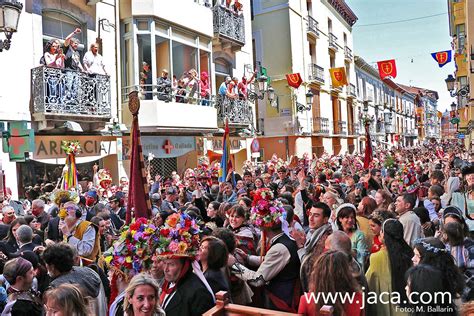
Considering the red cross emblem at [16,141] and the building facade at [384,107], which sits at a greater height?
the building facade at [384,107]

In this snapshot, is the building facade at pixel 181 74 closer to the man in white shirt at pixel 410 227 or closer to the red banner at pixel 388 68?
the red banner at pixel 388 68

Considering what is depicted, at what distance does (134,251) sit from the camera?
12.3 ft

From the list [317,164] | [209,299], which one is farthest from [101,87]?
[209,299]

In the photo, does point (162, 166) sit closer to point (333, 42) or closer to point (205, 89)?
point (205, 89)

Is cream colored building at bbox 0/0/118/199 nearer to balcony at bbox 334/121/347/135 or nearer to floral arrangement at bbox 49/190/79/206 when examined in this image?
floral arrangement at bbox 49/190/79/206

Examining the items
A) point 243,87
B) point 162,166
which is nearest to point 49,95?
point 162,166

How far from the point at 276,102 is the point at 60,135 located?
1428cm

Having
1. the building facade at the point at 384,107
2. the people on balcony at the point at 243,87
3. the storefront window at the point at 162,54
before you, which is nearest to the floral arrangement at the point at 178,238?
the storefront window at the point at 162,54

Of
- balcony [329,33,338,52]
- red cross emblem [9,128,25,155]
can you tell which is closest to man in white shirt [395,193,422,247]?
red cross emblem [9,128,25,155]

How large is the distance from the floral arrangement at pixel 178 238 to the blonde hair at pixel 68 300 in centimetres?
78

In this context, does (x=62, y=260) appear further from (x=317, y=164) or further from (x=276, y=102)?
(x=276, y=102)

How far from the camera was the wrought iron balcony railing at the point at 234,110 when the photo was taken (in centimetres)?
1700

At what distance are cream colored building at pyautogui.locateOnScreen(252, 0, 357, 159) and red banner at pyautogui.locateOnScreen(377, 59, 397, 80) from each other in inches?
192

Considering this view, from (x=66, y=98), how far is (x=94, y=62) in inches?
62.7
